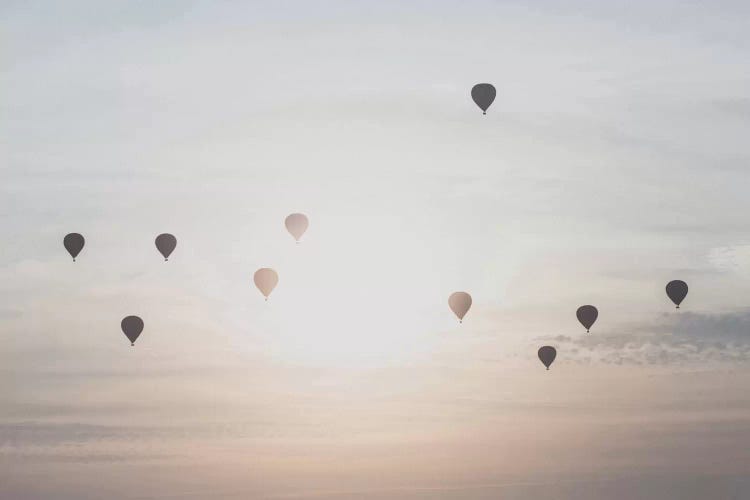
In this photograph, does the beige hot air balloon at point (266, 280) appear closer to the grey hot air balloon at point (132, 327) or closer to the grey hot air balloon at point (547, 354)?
the grey hot air balloon at point (132, 327)

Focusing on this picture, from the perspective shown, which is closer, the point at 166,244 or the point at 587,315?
the point at 166,244

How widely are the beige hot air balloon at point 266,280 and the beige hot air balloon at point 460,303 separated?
15394 millimetres

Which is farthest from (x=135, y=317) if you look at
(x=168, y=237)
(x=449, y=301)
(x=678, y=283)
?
(x=678, y=283)

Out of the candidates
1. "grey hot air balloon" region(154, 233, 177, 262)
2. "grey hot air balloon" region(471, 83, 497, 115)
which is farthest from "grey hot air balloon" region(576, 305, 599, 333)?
"grey hot air balloon" region(154, 233, 177, 262)

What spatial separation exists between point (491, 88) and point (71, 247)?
123 feet

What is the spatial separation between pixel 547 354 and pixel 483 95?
29574 mm

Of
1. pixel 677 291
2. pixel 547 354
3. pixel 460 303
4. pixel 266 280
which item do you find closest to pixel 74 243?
pixel 266 280

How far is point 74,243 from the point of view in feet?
370

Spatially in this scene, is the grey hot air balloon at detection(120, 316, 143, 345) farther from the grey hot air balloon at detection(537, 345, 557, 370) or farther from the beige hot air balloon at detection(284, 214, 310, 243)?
the grey hot air balloon at detection(537, 345, 557, 370)

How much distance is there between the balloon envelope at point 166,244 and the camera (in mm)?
111312

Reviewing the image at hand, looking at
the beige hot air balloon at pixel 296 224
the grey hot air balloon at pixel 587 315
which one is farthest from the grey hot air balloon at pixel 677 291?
the beige hot air balloon at pixel 296 224

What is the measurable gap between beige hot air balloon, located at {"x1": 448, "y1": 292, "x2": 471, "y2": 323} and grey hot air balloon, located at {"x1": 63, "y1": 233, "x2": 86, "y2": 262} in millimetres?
32135

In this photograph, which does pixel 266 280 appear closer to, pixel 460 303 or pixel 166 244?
pixel 166 244

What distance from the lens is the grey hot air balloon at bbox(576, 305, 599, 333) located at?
11684cm
